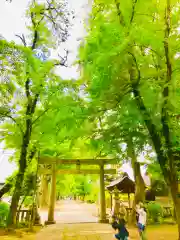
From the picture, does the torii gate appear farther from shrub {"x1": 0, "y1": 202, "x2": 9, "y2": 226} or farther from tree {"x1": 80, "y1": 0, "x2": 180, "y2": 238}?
tree {"x1": 80, "y1": 0, "x2": 180, "y2": 238}

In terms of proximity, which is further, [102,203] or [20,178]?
[102,203]

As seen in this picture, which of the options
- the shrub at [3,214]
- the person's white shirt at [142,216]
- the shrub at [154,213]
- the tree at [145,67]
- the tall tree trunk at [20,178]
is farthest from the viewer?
the shrub at [154,213]

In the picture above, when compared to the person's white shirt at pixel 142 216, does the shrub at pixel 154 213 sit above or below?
below

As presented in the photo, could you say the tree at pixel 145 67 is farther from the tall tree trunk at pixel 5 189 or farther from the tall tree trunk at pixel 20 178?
the tall tree trunk at pixel 5 189

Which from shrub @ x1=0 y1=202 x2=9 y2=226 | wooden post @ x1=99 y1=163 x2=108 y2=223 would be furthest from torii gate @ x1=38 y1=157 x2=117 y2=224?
shrub @ x1=0 y1=202 x2=9 y2=226

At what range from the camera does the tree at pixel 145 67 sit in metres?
6.20

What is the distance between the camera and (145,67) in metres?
7.29

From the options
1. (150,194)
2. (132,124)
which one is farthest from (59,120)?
(150,194)

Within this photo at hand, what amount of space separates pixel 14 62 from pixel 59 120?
2.46 metres

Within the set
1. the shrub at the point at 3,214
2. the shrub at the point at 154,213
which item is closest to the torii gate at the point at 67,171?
the shrub at the point at 3,214

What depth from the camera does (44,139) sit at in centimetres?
1038

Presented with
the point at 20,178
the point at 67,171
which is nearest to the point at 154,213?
the point at 67,171

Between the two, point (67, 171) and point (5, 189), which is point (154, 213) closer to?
point (67, 171)

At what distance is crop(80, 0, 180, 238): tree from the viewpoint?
20.4 ft
